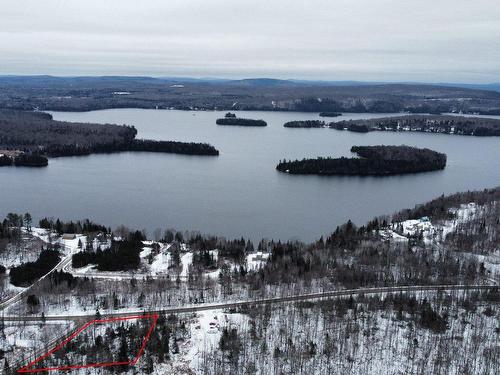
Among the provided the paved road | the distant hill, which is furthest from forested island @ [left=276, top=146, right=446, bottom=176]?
the distant hill

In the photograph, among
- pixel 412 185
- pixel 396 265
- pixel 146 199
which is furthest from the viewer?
pixel 412 185

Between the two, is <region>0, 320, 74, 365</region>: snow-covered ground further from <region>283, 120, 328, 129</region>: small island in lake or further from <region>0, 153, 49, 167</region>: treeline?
<region>283, 120, 328, 129</region>: small island in lake

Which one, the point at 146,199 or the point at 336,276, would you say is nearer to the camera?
the point at 336,276

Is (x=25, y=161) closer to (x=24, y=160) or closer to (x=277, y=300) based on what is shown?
(x=24, y=160)

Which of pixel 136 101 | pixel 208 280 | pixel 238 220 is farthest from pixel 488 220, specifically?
pixel 136 101

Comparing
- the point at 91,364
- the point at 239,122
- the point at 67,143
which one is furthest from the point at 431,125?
the point at 91,364

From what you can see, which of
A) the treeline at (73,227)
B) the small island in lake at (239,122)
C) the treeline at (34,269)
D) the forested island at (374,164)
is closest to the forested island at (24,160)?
the treeline at (73,227)

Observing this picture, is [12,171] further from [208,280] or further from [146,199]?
[208,280]
